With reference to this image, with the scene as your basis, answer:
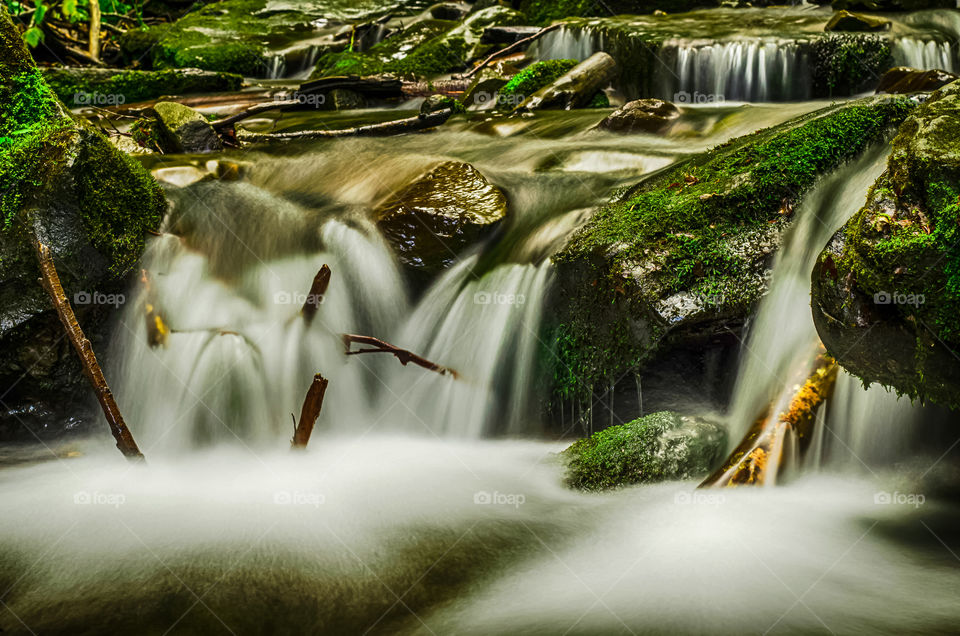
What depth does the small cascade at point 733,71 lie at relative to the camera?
8.37m

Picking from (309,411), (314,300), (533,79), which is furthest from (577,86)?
(309,411)

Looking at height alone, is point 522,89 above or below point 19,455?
above

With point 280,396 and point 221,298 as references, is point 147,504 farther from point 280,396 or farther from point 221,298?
point 221,298

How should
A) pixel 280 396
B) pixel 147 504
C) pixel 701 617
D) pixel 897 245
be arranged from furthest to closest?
pixel 280 396
pixel 147 504
pixel 897 245
pixel 701 617

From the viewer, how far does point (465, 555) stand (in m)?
3.08

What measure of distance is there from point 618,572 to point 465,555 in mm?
632

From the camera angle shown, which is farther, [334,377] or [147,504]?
[334,377]

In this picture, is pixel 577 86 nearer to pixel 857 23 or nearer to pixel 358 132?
pixel 358 132

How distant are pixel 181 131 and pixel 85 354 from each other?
3.79 meters

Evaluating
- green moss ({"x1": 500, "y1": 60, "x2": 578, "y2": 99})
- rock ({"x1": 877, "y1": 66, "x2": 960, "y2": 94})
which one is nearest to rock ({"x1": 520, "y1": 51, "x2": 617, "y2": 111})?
green moss ({"x1": 500, "y1": 60, "x2": 578, "y2": 99})

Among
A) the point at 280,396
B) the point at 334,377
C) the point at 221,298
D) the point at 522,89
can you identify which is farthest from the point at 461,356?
the point at 522,89

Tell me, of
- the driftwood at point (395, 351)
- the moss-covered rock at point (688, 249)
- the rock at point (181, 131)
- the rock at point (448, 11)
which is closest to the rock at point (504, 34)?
the rock at point (448, 11)

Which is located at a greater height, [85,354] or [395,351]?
[85,354]

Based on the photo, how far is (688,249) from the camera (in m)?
3.86
